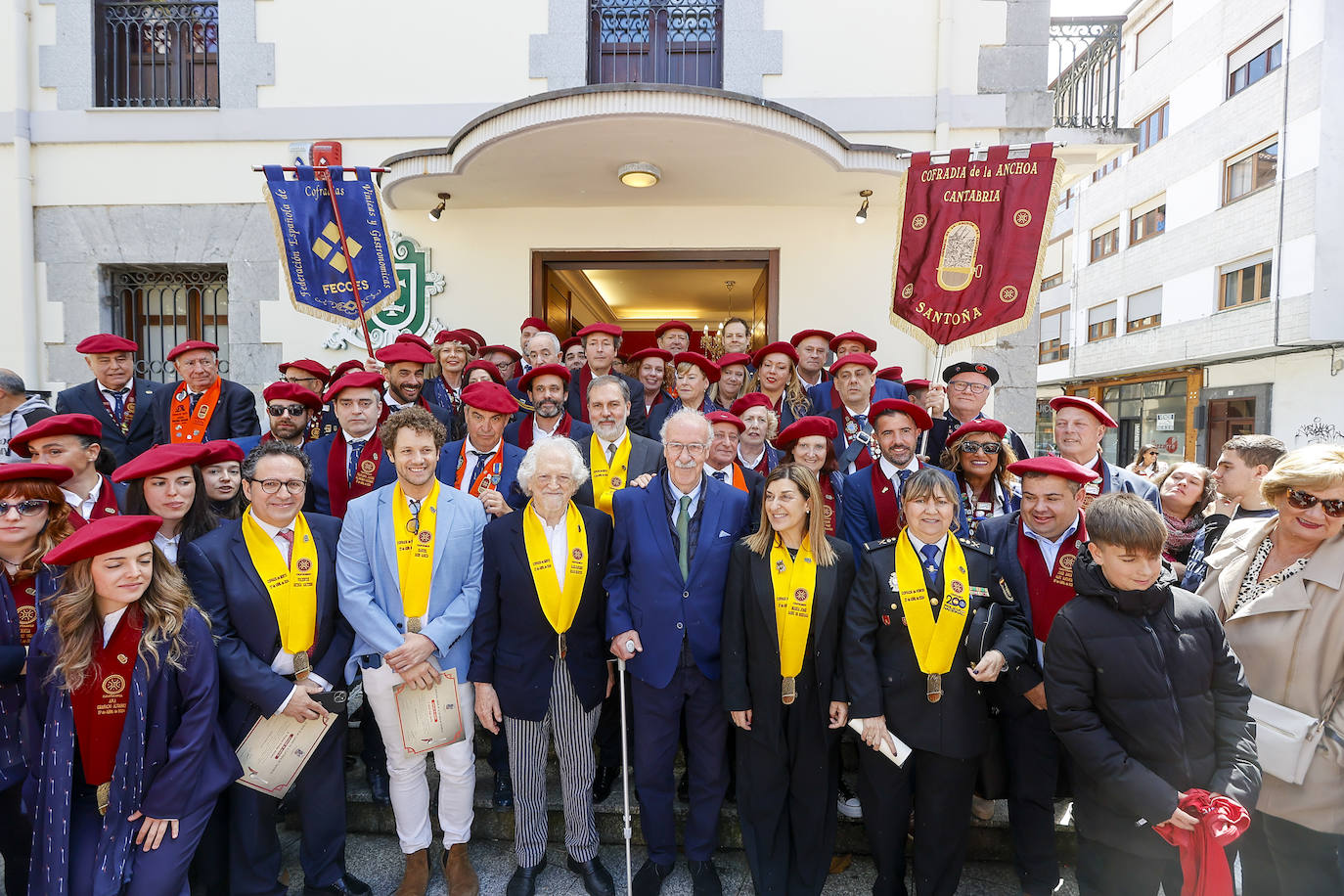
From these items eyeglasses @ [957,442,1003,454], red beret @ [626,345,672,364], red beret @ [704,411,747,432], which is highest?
red beret @ [626,345,672,364]

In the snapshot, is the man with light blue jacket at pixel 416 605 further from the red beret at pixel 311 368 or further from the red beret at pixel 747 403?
the red beret at pixel 311 368

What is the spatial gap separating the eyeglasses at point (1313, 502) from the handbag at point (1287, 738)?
2.05ft

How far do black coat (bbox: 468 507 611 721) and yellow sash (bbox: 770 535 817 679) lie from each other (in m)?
0.86

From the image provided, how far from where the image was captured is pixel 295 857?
3375mm

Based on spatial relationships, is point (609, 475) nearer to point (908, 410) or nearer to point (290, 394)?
point (908, 410)

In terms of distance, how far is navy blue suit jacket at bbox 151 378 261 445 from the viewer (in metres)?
4.70

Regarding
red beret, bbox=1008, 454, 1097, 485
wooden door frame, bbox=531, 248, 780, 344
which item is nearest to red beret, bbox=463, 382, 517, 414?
red beret, bbox=1008, 454, 1097, 485

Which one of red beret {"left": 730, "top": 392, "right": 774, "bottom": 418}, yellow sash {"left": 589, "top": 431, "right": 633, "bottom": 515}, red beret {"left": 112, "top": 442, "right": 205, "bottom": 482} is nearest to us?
red beret {"left": 112, "top": 442, "right": 205, "bottom": 482}

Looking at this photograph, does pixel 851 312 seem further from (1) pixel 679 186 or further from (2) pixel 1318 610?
(2) pixel 1318 610

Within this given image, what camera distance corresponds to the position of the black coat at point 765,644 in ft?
9.68

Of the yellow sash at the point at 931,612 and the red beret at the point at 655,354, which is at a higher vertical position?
the red beret at the point at 655,354

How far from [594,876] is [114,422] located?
4452 mm

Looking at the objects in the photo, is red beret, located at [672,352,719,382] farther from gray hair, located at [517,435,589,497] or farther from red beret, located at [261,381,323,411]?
red beret, located at [261,381,323,411]

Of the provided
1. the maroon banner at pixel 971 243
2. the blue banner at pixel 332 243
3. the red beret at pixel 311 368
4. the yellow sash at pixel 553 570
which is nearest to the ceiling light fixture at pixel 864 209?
the maroon banner at pixel 971 243
